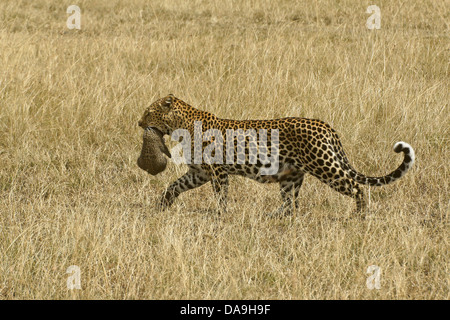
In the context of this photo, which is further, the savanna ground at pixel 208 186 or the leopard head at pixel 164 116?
the leopard head at pixel 164 116

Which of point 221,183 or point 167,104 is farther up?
point 167,104

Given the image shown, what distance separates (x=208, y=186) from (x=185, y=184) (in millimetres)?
530

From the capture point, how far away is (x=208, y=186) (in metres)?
6.15

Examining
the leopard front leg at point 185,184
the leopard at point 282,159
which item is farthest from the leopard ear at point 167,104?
the leopard front leg at point 185,184

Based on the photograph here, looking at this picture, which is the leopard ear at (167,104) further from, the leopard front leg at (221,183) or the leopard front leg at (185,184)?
the leopard front leg at (221,183)

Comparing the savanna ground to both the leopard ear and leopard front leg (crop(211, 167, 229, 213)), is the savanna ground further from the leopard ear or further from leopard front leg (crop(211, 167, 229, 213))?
the leopard ear

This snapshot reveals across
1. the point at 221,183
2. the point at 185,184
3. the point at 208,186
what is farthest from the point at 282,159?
the point at 208,186

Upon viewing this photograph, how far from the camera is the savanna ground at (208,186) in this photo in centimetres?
437

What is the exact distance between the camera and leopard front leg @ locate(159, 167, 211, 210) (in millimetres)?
5629

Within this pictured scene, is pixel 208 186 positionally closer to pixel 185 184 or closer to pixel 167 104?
pixel 185 184

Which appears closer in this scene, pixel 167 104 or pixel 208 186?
pixel 167 104

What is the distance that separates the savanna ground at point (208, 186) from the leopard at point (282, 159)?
0.20m

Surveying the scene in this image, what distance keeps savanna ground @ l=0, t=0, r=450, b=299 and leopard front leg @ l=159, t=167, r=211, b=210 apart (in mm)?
130

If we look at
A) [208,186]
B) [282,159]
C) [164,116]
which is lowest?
[208,186]
